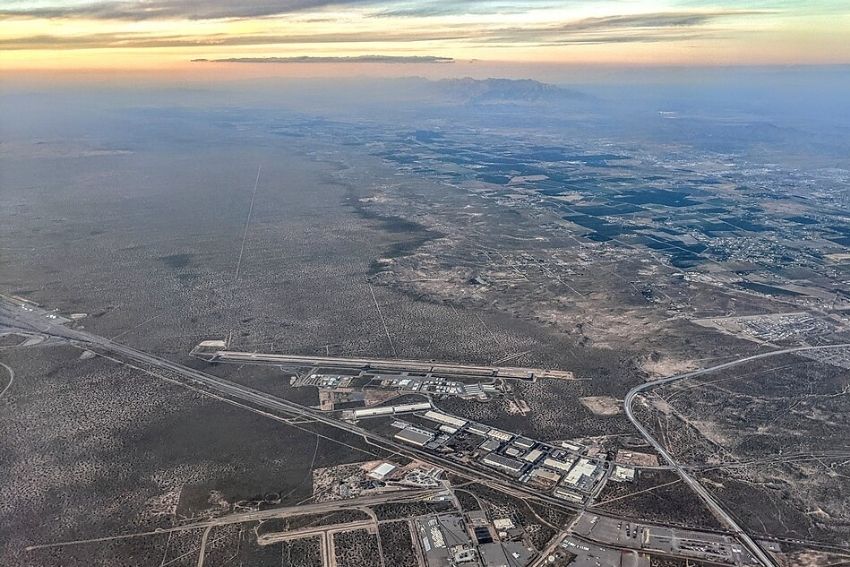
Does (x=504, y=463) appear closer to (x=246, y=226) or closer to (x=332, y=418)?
(x=332, y=418)

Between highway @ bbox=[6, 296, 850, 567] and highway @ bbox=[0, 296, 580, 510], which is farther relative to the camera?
highway @ bbox=[0, 296, 580, 510]

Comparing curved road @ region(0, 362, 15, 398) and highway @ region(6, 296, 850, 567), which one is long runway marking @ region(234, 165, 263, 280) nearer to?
highway @ region(6, 296, 850, 567)

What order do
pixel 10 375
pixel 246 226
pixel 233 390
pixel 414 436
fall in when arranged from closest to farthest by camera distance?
pixel 414 436 < pixel 233 390 < pixel 10 375 < pixel 246 226

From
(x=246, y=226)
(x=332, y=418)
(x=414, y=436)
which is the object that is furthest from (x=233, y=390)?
(x=246, y=226)

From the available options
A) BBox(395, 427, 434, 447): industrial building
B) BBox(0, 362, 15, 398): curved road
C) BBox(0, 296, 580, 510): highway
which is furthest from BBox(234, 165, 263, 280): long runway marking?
BBox(395, 427, 434, 447): industrial building

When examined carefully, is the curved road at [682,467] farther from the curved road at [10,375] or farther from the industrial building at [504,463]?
the curved road at [10,375]

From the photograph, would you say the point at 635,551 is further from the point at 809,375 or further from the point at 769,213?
the point at 769,213

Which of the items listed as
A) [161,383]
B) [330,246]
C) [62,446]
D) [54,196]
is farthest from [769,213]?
[54,196]

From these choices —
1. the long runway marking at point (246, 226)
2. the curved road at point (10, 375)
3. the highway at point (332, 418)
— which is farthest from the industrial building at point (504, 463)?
the long runway marking at point (246, 226)

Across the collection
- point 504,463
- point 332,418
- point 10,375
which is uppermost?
point 10,375
